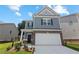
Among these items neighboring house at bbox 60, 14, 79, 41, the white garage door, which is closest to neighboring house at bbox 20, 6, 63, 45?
the white garage door

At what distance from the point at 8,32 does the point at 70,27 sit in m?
3.43

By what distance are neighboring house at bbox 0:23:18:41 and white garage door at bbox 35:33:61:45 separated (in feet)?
4.01

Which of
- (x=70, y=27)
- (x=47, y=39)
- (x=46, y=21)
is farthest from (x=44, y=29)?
(x=70, y=27)

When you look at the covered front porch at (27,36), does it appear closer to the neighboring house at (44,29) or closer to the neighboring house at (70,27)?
the neighboring house at (44,29)

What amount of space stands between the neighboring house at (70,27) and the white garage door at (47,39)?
2.07 feet

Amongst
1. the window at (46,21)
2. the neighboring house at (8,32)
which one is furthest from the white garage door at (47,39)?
the neighboring house at (8,32)

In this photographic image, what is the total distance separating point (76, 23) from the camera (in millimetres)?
10680

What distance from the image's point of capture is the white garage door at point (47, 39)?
30.7 feet

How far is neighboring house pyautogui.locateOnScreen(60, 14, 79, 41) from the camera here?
1022 centimetres
